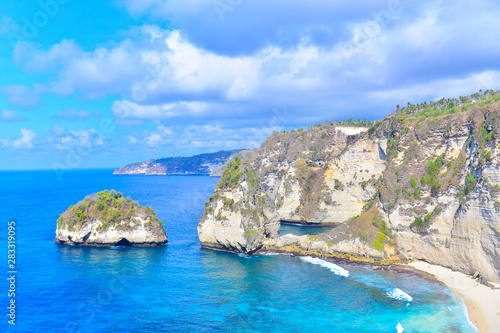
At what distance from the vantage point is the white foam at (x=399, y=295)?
46.6 metres

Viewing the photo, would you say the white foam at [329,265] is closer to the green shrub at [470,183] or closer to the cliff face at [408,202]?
the cliff face at [408,202]

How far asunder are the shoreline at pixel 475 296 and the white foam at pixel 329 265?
1284 cm

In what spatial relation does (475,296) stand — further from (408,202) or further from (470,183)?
(408,202)

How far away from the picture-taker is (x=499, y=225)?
151 feet

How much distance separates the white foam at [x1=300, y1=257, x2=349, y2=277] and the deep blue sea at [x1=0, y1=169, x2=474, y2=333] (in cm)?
50

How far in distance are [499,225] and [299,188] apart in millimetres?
64916

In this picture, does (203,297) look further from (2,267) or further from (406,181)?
(406,181)

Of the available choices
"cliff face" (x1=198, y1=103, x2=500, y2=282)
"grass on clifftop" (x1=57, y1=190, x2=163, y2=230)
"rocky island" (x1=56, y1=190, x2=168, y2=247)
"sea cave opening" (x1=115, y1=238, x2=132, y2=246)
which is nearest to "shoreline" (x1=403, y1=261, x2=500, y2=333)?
"cliff face" (x1=198, y1=103, x2=500, y2=282)

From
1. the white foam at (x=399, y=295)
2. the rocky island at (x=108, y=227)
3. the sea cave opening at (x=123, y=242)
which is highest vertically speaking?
the rocky island at (x=108, y=227)

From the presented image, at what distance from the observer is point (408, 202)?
63.9m

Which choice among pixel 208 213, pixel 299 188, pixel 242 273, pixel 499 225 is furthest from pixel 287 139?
pixel 499 225

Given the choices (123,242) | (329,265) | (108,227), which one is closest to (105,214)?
(108,227)

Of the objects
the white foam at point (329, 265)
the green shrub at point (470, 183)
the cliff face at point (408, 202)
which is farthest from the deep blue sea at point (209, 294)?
the green shrub at point (470, 183)

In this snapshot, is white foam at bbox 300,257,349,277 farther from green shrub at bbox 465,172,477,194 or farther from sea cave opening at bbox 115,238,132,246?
sea cave opening at bbox 115,238,132,246
